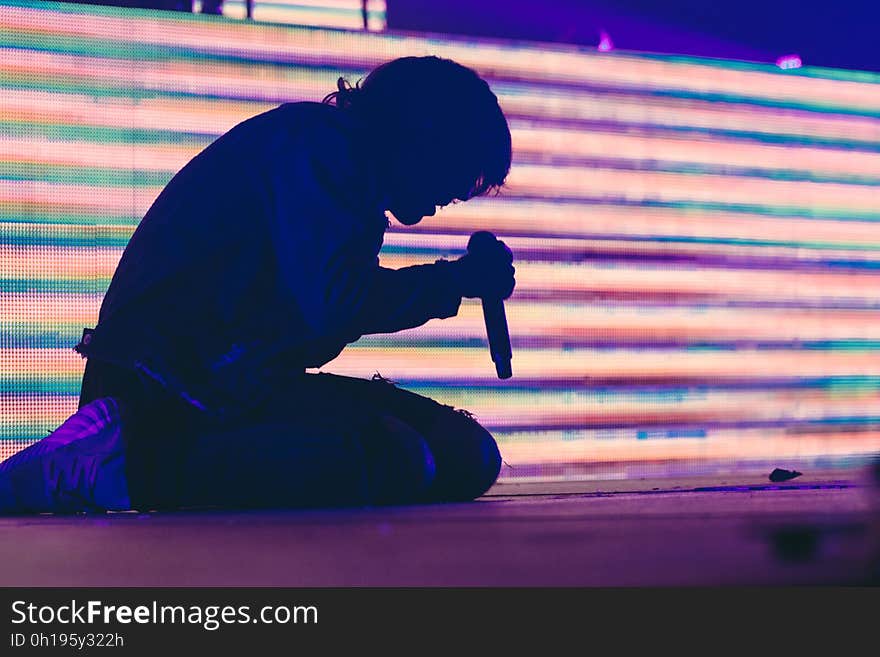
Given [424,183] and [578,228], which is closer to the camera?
[424,183]

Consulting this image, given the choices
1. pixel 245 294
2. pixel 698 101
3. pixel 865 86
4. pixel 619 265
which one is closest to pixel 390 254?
pixel 619 265

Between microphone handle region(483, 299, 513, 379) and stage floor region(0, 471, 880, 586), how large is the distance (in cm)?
29

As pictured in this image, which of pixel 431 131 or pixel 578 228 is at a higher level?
pixel 578 228

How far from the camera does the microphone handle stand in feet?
5.34

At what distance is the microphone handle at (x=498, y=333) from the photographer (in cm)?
163

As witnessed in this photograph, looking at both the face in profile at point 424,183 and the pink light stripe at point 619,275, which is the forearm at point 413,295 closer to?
the face in profile at point 424,183

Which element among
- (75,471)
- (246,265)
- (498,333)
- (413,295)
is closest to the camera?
(75,471)

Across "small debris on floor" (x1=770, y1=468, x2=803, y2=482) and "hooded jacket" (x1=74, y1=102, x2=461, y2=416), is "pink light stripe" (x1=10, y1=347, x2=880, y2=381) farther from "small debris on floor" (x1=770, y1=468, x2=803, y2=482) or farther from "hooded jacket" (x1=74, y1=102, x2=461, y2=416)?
"hooded jacket" (x1=74, y1=102, x2=461, y2=416)

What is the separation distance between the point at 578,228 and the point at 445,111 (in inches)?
39.1

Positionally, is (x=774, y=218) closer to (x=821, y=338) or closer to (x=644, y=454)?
(x=821, y=338)

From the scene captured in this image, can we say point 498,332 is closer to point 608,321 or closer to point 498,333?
point 498,333

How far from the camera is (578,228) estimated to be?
2.40 m

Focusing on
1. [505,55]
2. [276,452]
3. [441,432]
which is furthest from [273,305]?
[505,55]

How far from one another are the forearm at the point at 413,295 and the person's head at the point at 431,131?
4.9 inches
